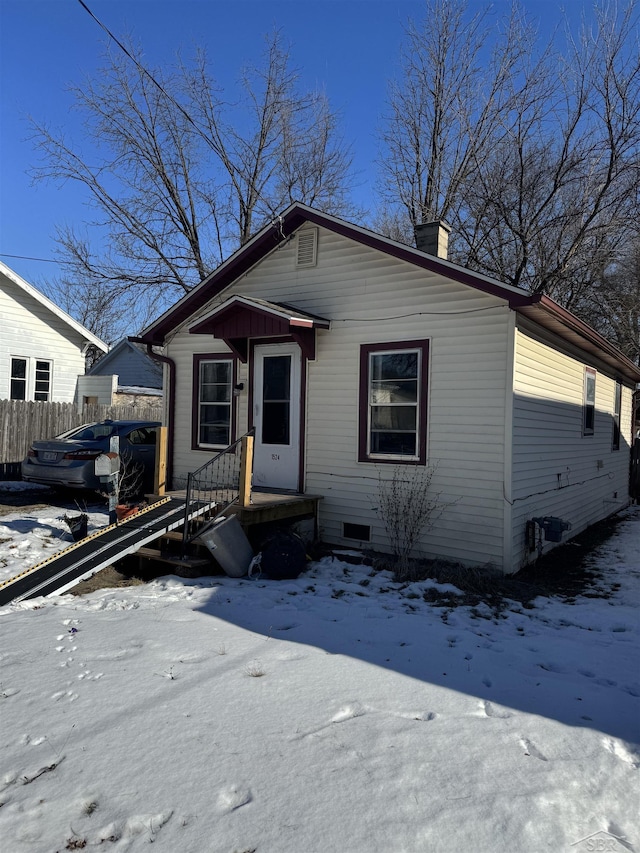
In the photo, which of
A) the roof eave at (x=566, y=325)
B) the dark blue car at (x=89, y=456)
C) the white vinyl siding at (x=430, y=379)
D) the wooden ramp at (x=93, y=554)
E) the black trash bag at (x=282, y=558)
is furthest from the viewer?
the dark blue car at (x=89, y=456)

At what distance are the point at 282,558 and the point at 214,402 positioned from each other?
392 cm

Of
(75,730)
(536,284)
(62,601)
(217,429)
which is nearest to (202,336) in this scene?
(217,429)

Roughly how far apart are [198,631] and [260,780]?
2180 millimetres

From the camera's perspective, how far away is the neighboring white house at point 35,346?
16844 mm

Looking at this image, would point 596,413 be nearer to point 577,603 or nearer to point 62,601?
point 577,603

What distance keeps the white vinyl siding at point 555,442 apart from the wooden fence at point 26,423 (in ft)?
41.3

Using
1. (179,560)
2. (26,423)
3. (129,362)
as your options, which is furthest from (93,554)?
(129,362)

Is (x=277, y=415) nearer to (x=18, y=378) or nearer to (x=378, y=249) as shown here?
(x=378, y=249)

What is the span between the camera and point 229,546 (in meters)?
7.05

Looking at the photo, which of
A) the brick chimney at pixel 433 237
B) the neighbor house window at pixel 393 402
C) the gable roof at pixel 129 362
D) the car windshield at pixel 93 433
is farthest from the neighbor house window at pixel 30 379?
the gable roof at pixel 129 362

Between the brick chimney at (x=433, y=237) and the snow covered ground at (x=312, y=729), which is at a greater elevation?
the brick chimney at (x=433, y=237)

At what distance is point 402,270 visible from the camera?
833 centimetres

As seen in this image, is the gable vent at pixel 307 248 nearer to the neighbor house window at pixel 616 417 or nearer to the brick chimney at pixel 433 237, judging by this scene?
the brick chimney at pixel 433 237

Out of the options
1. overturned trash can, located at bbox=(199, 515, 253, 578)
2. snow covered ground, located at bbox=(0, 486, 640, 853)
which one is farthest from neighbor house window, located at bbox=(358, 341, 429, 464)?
snow covered ground, located at bbox=(0, 486, 640, 853)
